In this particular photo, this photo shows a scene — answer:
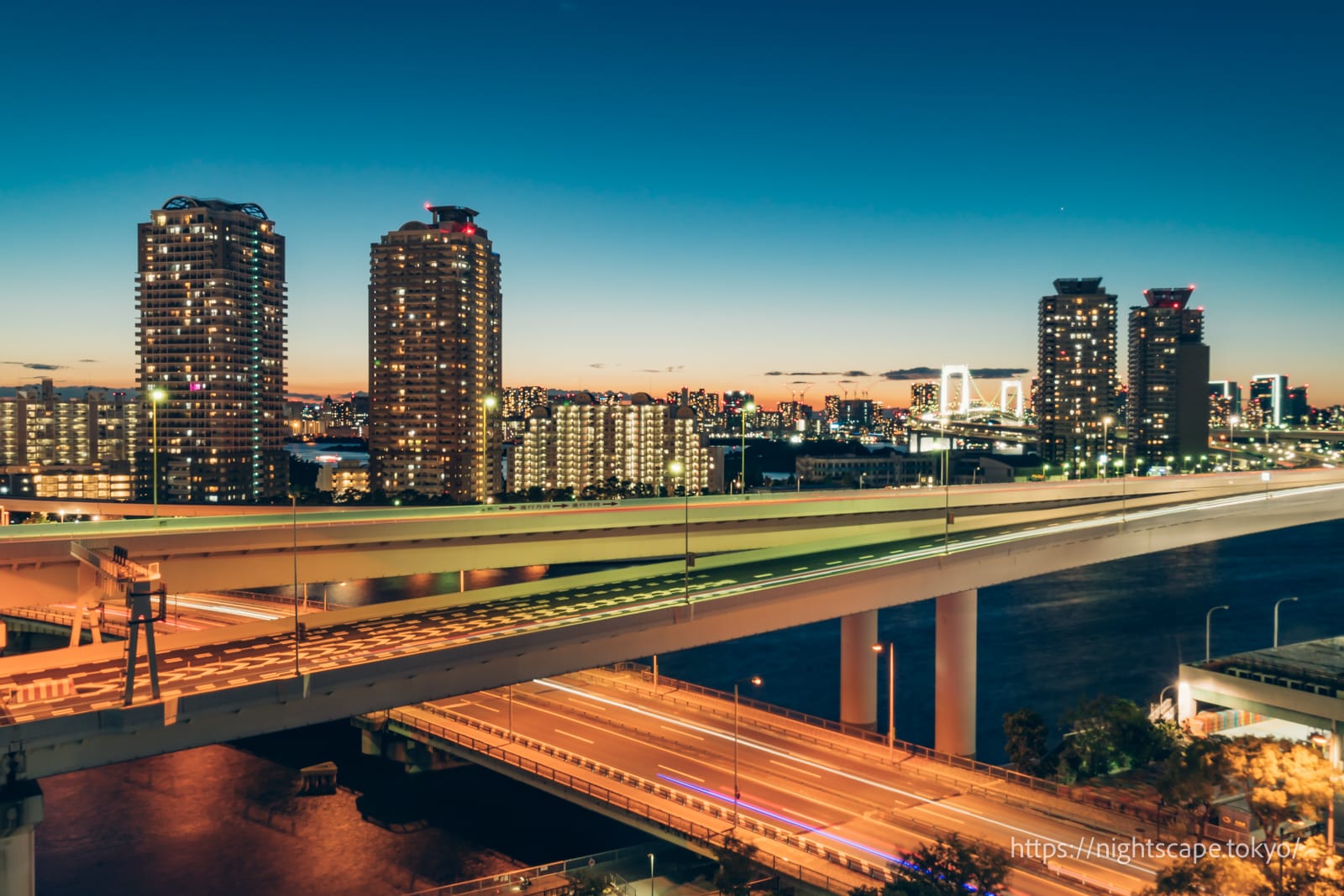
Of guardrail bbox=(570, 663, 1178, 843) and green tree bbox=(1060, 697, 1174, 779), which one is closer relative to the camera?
guardrail bbox=(570, 663, 1178, 843)

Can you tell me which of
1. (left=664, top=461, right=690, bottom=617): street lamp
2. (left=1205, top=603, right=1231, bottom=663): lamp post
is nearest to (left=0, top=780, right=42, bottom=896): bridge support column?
(left=664, top=461, right=690, bottom=617): street lamp

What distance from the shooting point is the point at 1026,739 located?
1231 inches

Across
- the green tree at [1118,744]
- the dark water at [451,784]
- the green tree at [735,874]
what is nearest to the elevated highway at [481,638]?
the green tree at [735,874]

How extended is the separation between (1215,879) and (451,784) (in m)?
25.5

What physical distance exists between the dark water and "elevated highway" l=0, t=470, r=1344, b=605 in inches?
295

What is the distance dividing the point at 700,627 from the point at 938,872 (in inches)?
398

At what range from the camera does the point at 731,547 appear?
1580 inches

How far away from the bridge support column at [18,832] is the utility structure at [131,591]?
206 centimetres

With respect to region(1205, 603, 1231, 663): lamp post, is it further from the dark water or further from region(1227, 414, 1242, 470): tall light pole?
region(1227, 414, 1242, 470): tall light pole

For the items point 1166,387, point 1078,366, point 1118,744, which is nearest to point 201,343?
point 1118,744

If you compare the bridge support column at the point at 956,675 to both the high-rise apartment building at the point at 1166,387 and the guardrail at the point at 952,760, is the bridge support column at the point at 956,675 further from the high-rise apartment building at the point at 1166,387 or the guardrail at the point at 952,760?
the high-rise apartment building at the point at 1166,387

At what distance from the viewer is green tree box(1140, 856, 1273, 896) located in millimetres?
17141

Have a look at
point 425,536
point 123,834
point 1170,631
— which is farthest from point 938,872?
point 1170,631

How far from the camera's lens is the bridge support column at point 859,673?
38.7 metres
